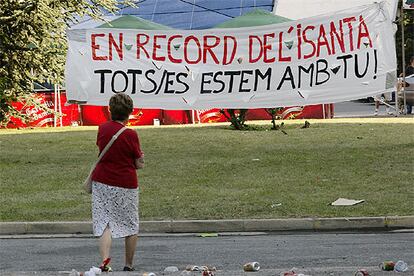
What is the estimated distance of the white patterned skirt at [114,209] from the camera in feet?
28.5

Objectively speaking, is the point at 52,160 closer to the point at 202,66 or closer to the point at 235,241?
the point at 202,66

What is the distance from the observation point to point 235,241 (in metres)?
12.1

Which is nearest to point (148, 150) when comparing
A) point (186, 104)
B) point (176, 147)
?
point (176, 147)

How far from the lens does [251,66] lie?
58.5 feet

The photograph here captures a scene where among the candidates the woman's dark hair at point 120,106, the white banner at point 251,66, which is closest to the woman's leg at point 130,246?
the woman's dark hair at point 120,106

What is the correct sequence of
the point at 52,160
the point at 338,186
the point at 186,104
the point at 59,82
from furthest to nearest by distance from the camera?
the point at 59,82, the point at 52,160, the point at 186,104, the point at 338,186

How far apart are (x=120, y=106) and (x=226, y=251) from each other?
2795 millimetres

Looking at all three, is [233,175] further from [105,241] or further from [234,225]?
[105,241]

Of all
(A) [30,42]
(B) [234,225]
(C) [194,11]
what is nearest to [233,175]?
(B) [234,225]

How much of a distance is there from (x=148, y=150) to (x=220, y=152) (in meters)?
1.67

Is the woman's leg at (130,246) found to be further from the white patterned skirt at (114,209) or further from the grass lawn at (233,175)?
the grass lawn at (233,175)

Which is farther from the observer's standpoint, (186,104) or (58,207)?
(186,104)

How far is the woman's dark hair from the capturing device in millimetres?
8781

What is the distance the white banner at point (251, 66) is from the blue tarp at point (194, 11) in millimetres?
19610
